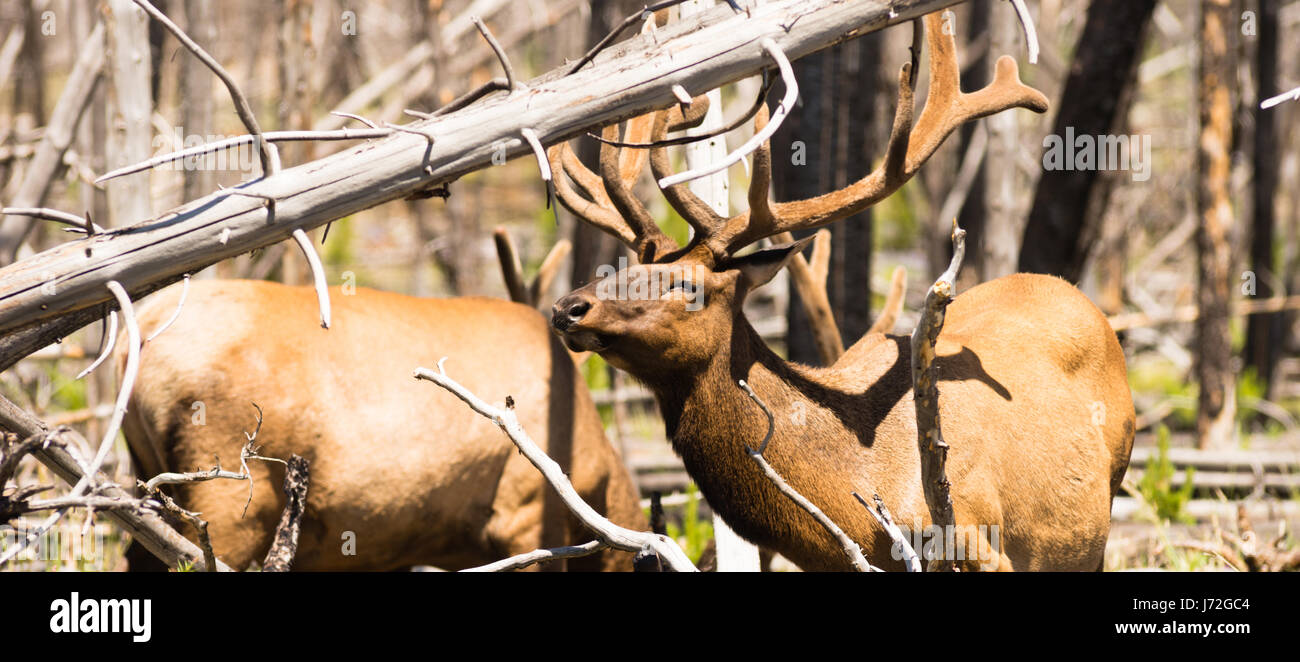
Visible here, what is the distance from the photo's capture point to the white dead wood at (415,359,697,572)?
3.86 m

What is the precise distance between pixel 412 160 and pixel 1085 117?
5478 millimetres

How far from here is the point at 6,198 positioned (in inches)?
359

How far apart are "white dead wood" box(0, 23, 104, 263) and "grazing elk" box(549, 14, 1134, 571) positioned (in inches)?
160

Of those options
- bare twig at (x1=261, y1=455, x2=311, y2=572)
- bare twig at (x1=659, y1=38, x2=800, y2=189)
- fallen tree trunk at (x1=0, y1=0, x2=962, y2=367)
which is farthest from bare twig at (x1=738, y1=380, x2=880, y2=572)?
bare twig at (x1=261, y1=455, x2=311, y2=572)

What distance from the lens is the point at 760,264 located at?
4348 mm

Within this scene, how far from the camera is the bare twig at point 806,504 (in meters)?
3.88

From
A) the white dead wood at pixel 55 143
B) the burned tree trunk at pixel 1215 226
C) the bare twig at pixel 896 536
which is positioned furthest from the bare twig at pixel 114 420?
the burned tree trunk at pixel 1215 226

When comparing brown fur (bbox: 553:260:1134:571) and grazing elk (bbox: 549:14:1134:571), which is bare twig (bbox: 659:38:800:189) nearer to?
grazing elk (bbox: 549:14:1134:571)

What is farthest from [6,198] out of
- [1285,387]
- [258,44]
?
[1285,387]

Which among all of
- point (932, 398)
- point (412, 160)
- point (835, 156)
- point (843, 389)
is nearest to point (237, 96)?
point (412, 160)

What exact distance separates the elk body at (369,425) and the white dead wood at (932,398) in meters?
2.31

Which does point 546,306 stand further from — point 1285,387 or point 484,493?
point 1285,387

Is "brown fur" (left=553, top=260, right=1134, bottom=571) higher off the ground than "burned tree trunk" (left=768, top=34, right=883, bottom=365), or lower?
lower

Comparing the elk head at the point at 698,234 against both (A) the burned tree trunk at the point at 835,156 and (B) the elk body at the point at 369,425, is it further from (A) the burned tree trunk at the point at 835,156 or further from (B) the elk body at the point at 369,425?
(A) the burned tree trunk at the point at 835,156
